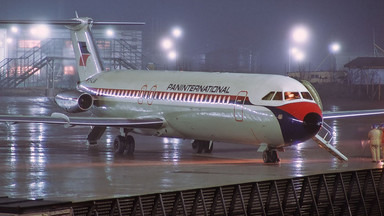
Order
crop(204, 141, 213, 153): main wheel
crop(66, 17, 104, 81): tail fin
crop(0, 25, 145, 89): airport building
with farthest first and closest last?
crop(0, 25, 145, 89): airport building < crop(66, 17, 104, 81): tail fin < crop(204, 141, 213, 153): main wheel

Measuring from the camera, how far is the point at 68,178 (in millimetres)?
21984

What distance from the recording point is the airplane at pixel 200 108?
2519cm

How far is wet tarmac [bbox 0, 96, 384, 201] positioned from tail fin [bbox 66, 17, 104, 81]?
9.47 ft

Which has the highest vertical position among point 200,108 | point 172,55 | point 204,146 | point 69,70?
point 172,55

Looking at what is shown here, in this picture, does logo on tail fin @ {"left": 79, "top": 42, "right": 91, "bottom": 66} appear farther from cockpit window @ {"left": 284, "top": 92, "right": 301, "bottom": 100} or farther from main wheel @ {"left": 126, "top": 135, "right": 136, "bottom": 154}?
cockpit window @ {"left": 284, "top": 92, "right": 301, "bottom": 100}

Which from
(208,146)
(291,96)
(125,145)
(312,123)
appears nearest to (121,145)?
(125,145)

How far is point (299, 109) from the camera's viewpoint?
25062mm

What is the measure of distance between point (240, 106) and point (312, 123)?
2.32 m

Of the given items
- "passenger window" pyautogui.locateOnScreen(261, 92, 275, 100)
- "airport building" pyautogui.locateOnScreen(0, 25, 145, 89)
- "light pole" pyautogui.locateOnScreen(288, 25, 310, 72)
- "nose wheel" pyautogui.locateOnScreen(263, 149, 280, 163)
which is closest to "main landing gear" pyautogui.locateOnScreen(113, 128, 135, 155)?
"nose wheel" pyautogui.locateOnScreen(263, 149, 280, 163)

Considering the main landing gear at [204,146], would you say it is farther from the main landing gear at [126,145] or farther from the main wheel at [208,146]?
the main landing gear at [126,145]

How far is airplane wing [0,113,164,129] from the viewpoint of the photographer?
27.0m

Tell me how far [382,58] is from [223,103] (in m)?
50.3

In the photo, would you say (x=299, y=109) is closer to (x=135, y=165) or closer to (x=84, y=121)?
(x=135, y=165)

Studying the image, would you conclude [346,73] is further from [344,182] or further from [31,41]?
[344,182]
